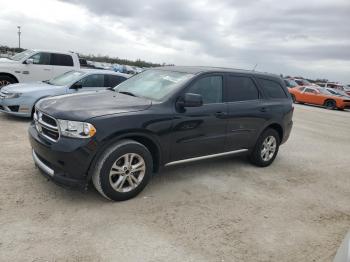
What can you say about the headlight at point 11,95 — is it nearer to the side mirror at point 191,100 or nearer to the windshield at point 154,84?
the windshield at point 154,84

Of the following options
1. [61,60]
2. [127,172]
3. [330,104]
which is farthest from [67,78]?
[330,104]

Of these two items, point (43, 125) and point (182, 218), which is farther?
point (43, 125)

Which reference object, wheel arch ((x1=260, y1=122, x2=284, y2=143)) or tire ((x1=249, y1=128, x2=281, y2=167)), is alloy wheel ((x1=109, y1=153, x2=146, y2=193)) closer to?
tire ((x1=249, y1=128, x2=281, y2=167))

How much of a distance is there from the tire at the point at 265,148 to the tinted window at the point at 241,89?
75 centimetres

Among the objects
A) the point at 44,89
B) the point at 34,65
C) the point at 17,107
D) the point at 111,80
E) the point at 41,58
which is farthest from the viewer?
the point at 41,58

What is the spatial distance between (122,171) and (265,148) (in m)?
3.08

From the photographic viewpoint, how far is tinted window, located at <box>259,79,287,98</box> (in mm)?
5960

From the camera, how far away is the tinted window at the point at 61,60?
451 inches

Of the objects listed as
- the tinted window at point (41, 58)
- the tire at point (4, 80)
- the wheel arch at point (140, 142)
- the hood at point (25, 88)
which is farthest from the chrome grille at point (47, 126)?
the tinted window at point (41, 58)

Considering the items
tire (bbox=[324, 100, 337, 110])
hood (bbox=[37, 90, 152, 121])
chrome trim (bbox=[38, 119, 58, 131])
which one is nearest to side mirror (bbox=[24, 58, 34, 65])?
hood (bbox=[37, 90, 152, 121])

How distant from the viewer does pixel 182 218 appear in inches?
149

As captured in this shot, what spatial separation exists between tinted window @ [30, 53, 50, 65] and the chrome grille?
7.66 m

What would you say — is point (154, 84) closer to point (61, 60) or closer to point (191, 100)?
point (191, 100)

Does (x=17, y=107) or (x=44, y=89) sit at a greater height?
(x=44, y=89)
